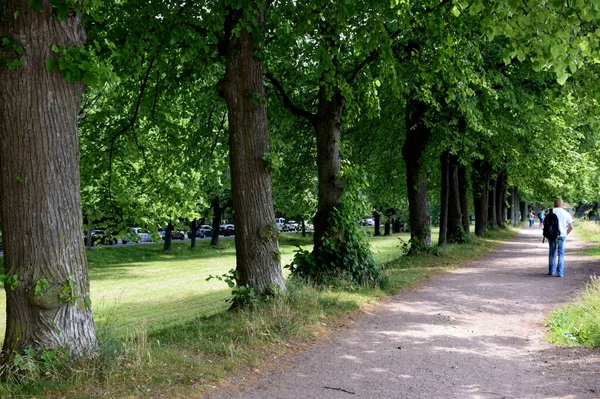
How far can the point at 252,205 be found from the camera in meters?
9.34

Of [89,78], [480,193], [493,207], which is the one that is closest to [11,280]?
[89,78]

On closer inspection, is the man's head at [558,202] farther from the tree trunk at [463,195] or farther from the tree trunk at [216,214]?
the tree trunk at [216,214]

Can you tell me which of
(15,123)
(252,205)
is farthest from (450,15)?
(15,123)

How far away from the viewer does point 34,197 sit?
5.61 metres

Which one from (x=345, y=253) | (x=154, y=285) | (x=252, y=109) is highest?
(x=252, y=109)

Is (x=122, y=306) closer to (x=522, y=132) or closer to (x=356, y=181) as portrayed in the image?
(x=356, y=181)

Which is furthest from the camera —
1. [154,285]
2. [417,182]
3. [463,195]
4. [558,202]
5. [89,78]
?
[463,195]

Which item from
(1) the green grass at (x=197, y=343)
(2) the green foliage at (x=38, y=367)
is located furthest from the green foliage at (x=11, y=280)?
(1) the green grass at (x=197, y=343)

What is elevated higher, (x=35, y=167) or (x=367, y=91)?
(x=367, y=91)

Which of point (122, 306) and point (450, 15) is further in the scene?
point (122, 306)

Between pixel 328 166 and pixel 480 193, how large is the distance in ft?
69.5

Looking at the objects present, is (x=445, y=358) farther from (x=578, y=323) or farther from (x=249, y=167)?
(x=249, y=167)

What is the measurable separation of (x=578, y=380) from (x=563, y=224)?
29.8ft

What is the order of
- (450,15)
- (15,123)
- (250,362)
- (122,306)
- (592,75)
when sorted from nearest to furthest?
1. (15,123)
2. (250,362)
3. (592,75)
4. (450,15)
5. (122,306)
